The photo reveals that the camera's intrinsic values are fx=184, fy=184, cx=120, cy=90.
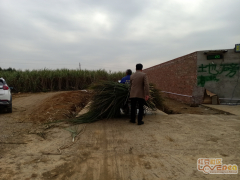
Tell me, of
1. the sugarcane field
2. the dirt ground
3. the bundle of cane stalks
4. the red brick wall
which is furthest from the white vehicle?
the red brick wall

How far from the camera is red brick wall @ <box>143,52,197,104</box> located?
9.29m

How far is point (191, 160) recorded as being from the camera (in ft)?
9.31

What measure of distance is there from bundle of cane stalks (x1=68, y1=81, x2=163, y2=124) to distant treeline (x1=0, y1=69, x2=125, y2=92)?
12544 mm

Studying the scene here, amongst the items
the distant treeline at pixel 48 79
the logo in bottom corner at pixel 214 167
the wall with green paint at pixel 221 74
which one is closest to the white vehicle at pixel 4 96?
the logo in bottom corner at pixel 214 167

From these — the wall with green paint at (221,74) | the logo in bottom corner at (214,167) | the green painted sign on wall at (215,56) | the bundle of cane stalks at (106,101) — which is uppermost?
the green painted sign on wall at (215,56)

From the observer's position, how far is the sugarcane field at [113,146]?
2533mm

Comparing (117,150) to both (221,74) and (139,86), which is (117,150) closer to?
(139,86)

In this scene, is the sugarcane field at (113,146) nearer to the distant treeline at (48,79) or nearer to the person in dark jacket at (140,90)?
the person in dark jacket at (140,90)

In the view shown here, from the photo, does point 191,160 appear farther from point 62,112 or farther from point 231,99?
point 231,99

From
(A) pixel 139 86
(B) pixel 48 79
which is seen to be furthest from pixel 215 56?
(B) pixel 48 79

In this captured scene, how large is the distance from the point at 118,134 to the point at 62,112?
11.3ft

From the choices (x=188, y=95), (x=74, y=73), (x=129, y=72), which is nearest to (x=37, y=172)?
(x=129, y=72)

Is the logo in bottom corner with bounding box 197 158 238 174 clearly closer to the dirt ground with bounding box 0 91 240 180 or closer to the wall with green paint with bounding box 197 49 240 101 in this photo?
the dirt ground with bounding box 0 91 240 180

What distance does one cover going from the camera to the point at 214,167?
8.66ft
